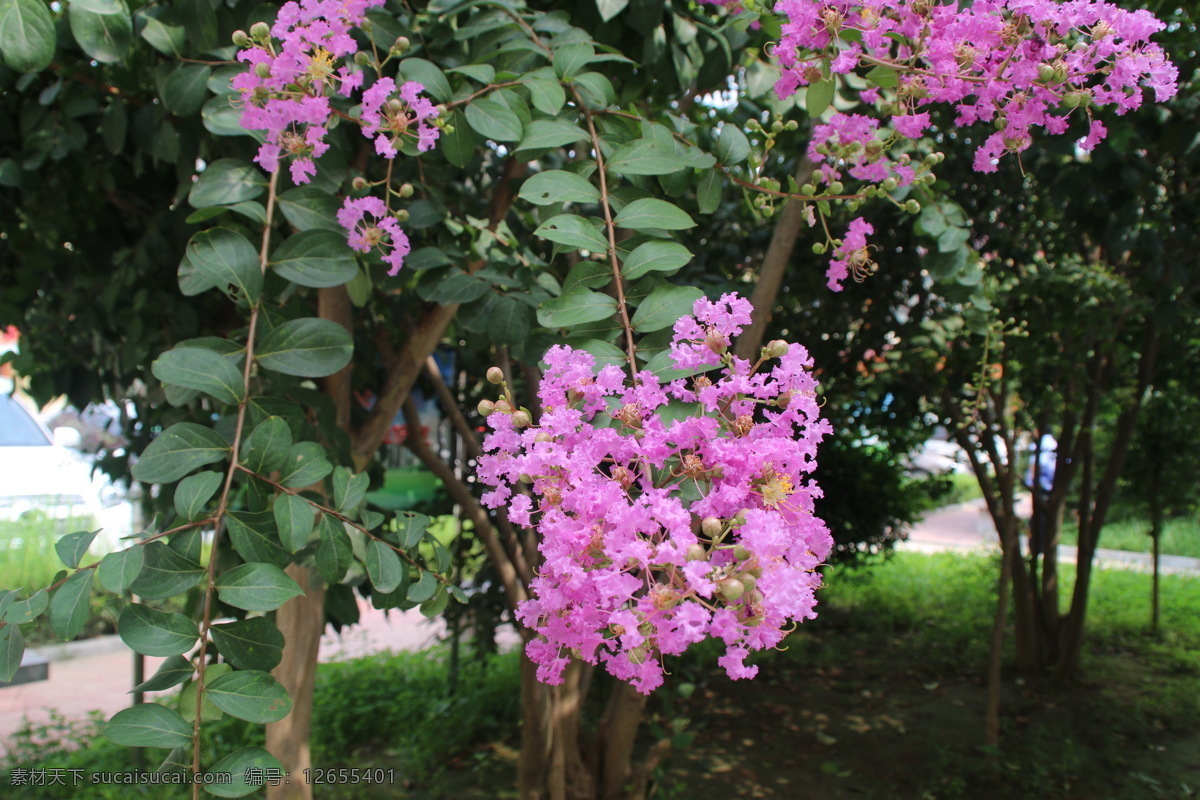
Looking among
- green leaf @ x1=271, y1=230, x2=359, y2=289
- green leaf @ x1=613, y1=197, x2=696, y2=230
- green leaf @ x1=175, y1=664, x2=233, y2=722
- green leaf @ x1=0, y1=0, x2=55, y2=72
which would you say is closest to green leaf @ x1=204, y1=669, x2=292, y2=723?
green leaf @ x1=175, y1=664, x2=233, y2=722

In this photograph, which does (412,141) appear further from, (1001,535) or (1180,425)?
(1180,425)

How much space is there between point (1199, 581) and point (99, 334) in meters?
6.38

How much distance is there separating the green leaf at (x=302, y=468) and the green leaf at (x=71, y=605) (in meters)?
0.18

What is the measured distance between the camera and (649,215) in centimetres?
88

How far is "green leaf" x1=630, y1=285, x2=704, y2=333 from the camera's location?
30.9 inches

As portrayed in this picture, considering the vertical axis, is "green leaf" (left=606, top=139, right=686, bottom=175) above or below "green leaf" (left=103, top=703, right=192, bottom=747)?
above

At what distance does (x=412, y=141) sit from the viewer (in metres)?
0.99

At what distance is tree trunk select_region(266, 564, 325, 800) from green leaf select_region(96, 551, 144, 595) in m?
0.71

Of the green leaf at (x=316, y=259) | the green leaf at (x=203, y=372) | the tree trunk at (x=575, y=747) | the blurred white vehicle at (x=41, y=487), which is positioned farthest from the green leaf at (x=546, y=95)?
the blurred white vehicle at (x=41, y=487)

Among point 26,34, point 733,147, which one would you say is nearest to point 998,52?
point 733,147

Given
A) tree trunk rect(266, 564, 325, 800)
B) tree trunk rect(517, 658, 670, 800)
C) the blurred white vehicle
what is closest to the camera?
tree trunk rect(266, 564, 325, 800)

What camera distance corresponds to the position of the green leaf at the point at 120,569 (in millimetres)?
668

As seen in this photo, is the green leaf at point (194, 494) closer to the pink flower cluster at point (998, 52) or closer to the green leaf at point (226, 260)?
the green leaf at point (226, 260)

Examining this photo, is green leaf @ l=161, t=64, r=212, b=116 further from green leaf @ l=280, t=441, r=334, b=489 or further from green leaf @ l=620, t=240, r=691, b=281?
green leaf @ l=620, t=240, r=691, b=281
